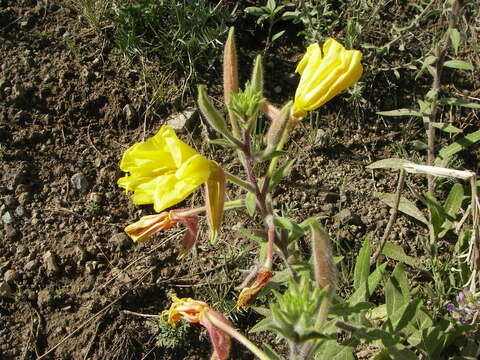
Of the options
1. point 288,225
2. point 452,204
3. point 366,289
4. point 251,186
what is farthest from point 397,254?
point 251,186

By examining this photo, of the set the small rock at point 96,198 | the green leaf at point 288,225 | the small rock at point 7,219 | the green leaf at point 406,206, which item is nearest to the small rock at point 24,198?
the small rock at point 7,219

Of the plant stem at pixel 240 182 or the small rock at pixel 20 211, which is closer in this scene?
the plant stem at pixel 240 182

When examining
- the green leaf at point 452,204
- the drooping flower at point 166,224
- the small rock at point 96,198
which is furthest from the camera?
the small rock at point 96,198

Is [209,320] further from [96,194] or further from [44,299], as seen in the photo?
[96,194]

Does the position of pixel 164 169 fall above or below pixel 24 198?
above

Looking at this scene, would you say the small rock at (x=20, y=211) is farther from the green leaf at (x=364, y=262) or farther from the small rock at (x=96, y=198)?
the green leaf at (x=364, y=262)

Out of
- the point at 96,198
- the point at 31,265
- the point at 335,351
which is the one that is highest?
the point at 96,198

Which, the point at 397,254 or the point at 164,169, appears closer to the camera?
the point at 164,169
